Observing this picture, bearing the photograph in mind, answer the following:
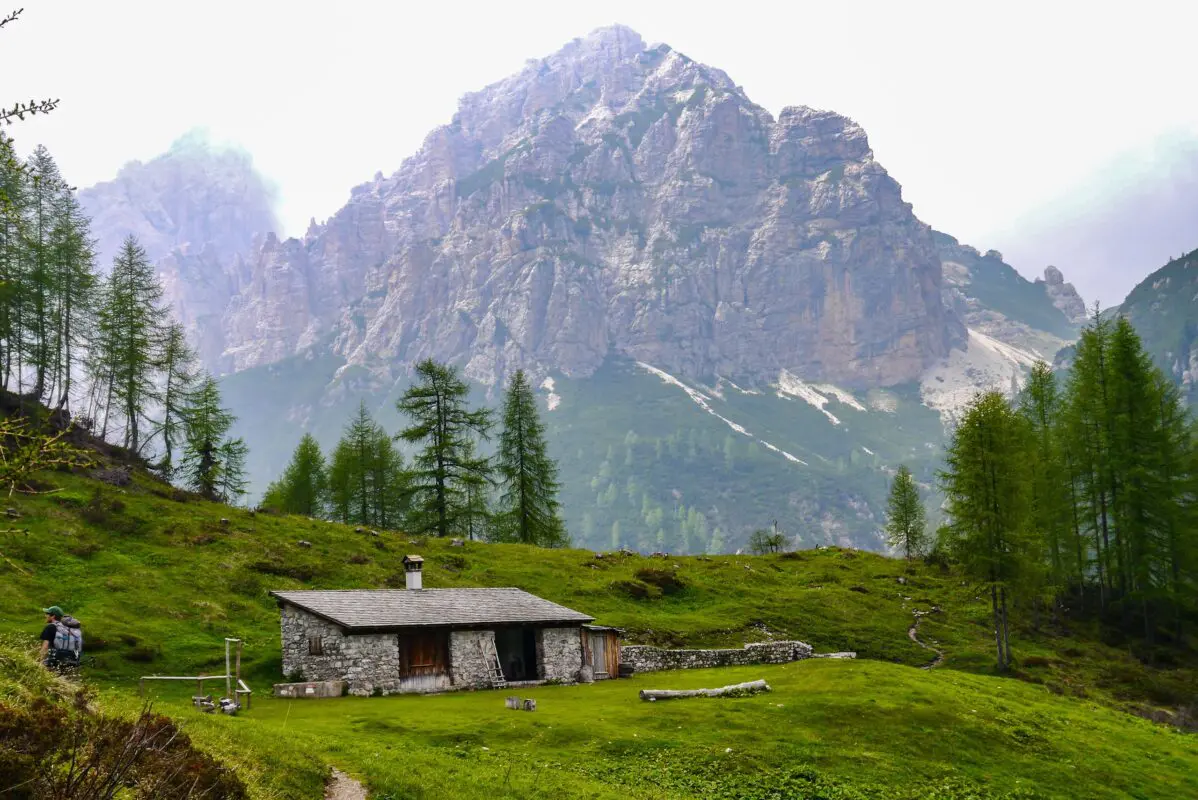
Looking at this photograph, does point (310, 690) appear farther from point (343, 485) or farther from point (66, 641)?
point (343, 485)

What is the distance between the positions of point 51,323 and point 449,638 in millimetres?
50007

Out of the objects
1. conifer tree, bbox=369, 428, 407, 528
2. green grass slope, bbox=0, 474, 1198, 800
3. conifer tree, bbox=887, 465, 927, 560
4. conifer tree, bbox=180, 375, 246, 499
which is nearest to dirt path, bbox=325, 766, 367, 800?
green grass slope, bbox=0, 474, 1198, 800

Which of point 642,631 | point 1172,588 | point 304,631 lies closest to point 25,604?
point 304,631

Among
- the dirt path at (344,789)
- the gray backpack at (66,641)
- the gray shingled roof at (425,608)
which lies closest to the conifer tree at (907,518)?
the gray shingled roof at (425,608)

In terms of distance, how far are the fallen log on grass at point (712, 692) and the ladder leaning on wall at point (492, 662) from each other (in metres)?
8.47

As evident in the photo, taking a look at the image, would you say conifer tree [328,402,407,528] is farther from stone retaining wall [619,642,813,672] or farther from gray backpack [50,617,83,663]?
gray backpack [50,617,83,663]

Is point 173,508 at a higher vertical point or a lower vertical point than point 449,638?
higher

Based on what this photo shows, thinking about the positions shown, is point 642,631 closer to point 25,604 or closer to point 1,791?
point 25,604

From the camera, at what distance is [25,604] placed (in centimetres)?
3784

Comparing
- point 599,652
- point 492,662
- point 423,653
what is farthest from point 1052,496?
point 423,653

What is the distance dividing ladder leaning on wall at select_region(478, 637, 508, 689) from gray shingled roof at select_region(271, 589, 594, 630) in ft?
4.07

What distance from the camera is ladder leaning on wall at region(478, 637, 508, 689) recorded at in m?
40.3

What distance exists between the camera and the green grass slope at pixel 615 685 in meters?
23.7

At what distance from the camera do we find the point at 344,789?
18.4m
